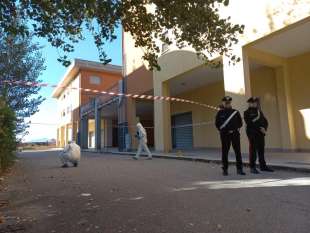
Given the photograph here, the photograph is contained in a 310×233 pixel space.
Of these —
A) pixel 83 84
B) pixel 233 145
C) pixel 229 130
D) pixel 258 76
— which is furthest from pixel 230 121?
pixel 83 84

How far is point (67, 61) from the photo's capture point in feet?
17.8

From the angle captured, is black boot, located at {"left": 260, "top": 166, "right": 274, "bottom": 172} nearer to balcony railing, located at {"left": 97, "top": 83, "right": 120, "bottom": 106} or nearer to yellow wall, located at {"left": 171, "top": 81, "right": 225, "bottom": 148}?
yellow wall, located at {"left": 171, "top": 81, "right": 225, "bottom": 148}

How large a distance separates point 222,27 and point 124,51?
1751cm

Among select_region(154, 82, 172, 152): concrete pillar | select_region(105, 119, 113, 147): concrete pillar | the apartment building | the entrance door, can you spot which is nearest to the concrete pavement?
select_region(154, 82, 172, 152): concrete pillar

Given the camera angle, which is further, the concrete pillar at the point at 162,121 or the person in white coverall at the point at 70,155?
the concrete pillar at the point at 162,121

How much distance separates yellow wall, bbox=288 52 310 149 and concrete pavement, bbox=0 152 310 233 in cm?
626

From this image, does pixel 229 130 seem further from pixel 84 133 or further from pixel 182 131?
pixel 84 133

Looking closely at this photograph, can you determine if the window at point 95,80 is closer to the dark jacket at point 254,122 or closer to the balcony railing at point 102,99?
the balcony railing at point 102,99

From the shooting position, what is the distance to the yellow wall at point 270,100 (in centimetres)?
1302

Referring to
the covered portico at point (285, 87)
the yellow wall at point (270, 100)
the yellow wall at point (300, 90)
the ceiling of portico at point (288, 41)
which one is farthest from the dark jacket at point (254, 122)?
the yellow wall at point (270, 100)

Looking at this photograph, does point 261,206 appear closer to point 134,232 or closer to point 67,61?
point 134,232

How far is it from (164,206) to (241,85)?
304 inches

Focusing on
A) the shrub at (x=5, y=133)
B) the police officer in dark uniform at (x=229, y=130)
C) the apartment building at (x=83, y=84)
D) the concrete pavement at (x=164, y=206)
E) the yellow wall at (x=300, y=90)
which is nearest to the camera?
the concrete pavement at (x=164, y=206)

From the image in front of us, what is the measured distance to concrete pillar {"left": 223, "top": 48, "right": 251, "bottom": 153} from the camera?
10.6 metres
